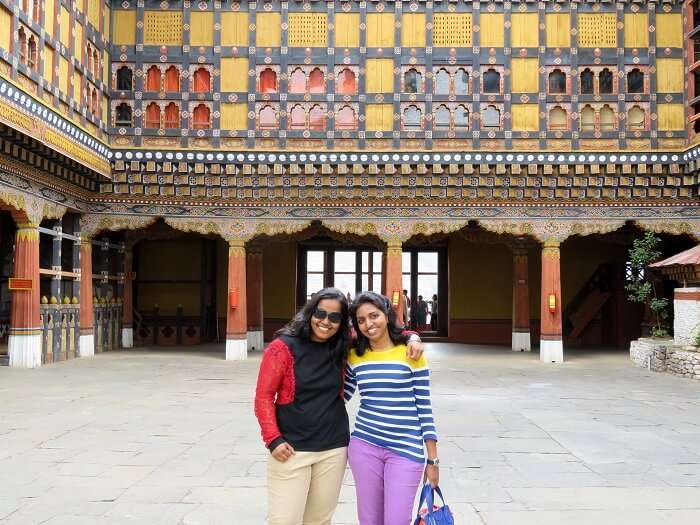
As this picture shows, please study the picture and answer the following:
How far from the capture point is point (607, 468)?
227 inches

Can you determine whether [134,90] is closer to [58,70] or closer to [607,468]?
[58,70]

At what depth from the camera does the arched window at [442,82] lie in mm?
16219

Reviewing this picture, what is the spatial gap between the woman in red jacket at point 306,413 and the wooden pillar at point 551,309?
1383 centimetres

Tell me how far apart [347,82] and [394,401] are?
45.9ft

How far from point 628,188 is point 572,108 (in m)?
2.24

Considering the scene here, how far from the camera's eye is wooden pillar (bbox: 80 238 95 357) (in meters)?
16.2

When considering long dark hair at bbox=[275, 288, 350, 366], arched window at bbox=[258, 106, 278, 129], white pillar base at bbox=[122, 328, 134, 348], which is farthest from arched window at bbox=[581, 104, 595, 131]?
long dark hair at bbox=[275, 288, 350, 366]

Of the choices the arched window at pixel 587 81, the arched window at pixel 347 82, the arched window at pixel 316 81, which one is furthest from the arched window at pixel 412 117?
the arched window at pixel 587 81

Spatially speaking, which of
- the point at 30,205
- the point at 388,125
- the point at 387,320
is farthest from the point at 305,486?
the point at 388,125

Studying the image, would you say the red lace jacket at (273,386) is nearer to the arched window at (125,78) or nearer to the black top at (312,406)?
the black top at (312,406)

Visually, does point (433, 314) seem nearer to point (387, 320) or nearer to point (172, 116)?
point (172, 116)

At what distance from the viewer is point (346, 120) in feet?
53.1

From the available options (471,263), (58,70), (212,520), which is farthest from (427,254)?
(212,520)

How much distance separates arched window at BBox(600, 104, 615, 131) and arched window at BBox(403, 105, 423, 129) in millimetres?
4167
